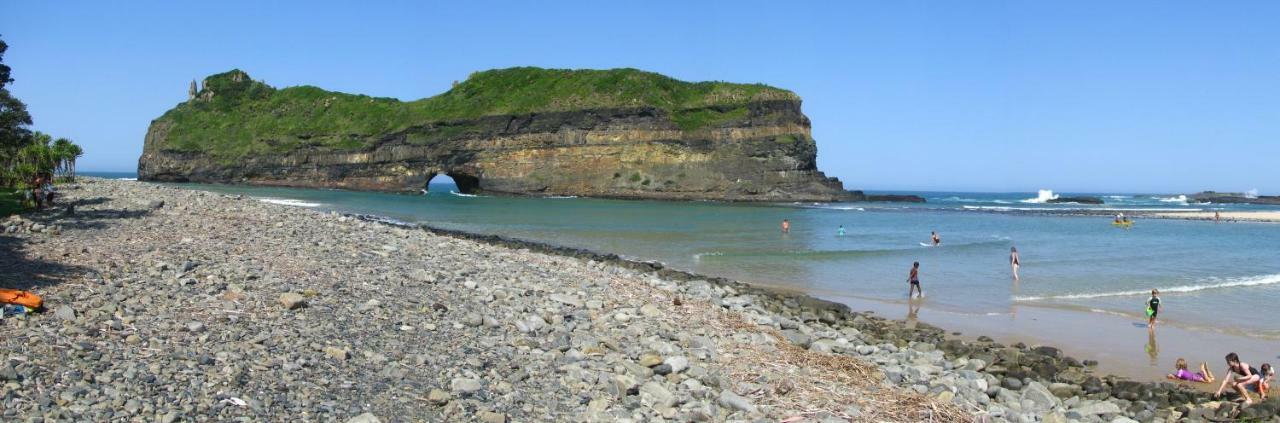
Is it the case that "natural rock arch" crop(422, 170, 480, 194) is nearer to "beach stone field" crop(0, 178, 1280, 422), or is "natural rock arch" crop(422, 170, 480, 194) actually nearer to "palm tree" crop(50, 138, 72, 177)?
"palm tree" crop(50, 138, 72, 177)

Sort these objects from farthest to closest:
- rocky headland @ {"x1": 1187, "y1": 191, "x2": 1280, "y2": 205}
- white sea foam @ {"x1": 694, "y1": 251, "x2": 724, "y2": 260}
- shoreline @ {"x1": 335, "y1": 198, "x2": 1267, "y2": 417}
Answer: rocky headland @ {"x1": 1187, "y1": 191, "x2": 1280, "y2": 205} < white sea foam @ {"x1": 694, "y1": 251, "x2": 724, "y2": 260} < shoreline @ {"x1": 335, "y1": 198, "x2": 1267, "y2": 417}

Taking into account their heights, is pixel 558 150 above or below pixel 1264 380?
above

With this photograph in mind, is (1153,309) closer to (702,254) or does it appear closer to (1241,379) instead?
(1241,379)

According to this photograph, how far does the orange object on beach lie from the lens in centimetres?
791

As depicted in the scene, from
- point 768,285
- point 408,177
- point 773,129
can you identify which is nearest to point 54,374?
point 768,285

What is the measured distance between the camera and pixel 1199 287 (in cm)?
2214

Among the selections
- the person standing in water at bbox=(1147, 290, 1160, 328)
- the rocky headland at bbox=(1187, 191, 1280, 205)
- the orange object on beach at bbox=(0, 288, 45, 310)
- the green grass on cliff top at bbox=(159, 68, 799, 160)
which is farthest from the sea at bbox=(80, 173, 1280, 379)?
the rocky headland at bbox=(1187, 191, 1280, 205)

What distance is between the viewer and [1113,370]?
40.7 feet

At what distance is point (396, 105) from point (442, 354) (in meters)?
102

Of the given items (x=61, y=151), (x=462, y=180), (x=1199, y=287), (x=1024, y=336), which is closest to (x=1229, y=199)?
(x=462, y=180)

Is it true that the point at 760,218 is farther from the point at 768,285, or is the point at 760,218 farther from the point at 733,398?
the point at 733,398

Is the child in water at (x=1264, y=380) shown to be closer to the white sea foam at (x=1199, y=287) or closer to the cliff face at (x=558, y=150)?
the white sea foam at (x=1199, y=287)

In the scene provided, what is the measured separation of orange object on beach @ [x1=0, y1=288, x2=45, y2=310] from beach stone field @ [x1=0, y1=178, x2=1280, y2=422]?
0.21 m

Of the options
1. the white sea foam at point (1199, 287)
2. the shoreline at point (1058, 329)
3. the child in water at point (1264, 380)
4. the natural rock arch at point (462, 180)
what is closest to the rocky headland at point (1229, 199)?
the natural rock arch at point (462, 180)
